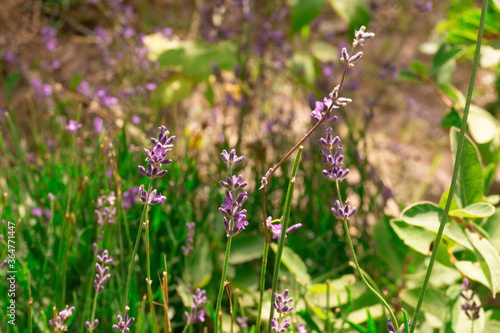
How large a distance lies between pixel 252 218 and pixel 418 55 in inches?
84.1

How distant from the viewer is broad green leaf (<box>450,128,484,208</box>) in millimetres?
1190

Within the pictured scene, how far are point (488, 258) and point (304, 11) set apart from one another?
103cm

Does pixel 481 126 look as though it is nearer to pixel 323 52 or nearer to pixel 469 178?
pixel 469 178

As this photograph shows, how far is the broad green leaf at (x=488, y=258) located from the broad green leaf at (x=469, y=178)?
125mm

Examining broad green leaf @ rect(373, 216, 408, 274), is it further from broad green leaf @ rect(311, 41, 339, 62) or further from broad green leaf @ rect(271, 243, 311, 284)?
broad green leaf @ rect(311, 41, 339, 62)

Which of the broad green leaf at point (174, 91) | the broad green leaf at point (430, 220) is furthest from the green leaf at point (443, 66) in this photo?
the broad green leaf at point (174, 91)

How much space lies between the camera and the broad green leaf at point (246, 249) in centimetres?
146

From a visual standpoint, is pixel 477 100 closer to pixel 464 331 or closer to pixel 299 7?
pixel 299 7

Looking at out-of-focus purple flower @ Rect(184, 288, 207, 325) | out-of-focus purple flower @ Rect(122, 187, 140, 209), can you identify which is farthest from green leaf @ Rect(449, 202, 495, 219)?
out-of-focus purple flower @ Rect(122, 187, 140, 209)

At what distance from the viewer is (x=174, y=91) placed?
212 centimetres

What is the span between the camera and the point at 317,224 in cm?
181

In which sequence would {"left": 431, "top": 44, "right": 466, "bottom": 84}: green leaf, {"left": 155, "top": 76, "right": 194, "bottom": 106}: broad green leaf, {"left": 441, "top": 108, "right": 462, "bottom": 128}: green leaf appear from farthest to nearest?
{"left": 155, "top": 76, "right": 194, "bottom": 106}: broad green leaf < {"left": 431, "top": 44, "right": 466, "bottom": 84}: green leaf < {"left": 441, "top": 108, "right": 462, "bottom": 128}: green leaf

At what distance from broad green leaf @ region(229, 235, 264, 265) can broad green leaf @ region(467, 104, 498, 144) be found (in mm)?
671

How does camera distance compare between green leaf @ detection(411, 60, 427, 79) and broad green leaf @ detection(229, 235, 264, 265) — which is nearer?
broad green leaf @ detection(229, 235, 264, 265)
